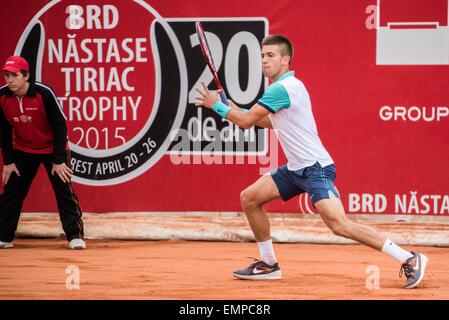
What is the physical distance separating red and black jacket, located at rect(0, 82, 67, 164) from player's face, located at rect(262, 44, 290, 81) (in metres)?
2.61

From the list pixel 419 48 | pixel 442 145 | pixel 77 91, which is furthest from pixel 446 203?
pixel 77 91

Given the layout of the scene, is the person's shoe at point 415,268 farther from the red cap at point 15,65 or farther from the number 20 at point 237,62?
the red cap at point 15,65

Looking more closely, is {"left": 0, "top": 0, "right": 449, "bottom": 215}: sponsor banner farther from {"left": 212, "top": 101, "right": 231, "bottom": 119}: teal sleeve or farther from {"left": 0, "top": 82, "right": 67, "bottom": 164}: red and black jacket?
{"left": 212, "top": 101, "right": 231, "bottom": 119}: teal sleeve

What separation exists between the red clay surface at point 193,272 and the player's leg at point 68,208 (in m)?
0.15

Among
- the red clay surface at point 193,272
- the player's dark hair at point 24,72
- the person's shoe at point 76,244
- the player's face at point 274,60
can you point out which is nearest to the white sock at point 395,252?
the red clay surface at point 193,272

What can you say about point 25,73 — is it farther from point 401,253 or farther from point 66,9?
point 401,253

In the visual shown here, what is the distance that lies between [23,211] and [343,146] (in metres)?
3.34

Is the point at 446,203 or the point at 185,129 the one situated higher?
the point at 185,129

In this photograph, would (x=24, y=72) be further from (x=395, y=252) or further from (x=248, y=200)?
(x=395, y=252)

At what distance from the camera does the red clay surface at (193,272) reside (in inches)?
275

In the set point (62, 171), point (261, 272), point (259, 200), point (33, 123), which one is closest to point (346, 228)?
point (259, 200)

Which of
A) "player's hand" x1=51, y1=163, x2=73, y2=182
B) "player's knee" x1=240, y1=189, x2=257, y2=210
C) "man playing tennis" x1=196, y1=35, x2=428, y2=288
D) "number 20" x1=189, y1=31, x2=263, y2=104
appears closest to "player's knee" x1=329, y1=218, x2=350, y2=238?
"man playing tennis" x1=196, y1=35, x2=428, y2=288

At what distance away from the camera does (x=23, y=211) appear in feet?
33.5
